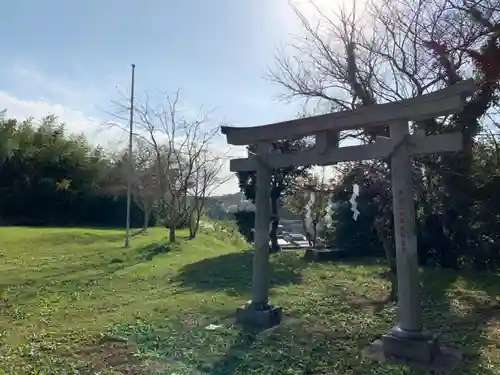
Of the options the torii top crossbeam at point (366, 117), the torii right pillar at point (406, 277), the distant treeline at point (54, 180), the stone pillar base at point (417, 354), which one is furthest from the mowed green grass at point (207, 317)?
the distant treeline at point (54, 180)

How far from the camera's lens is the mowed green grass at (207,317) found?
3.93 m

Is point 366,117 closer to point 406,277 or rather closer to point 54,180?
point 406,277

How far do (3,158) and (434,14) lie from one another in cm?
1907

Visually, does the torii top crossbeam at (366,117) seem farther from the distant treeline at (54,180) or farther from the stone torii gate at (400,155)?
the distant treeline at (54,180)

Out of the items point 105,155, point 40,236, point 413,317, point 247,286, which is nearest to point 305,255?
point 247,286

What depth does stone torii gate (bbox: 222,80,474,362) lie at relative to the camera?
388 cm

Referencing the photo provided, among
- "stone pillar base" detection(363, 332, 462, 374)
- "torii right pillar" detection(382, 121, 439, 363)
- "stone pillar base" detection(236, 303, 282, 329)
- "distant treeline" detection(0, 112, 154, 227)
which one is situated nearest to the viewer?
"stone pillar base" detection(363, 332, 462, 374)

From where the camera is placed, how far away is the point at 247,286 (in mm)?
7863

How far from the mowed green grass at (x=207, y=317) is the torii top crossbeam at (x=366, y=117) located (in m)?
2.16

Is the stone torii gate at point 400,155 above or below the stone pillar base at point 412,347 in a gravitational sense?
above

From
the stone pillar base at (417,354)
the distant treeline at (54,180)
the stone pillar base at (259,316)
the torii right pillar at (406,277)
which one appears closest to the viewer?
the stone pillar base at (417,354)

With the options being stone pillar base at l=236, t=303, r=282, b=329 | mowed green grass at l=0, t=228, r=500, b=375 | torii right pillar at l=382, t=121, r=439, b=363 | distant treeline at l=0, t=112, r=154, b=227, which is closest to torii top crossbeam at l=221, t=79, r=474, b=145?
torii right pillar at l=382, t=121, r=439, b=363

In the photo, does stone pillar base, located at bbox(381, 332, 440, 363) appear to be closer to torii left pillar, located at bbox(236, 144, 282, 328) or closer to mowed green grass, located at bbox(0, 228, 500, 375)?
mowed green grass, located at bbox(0, 228, 500, 375)

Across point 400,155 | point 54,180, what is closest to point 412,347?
point 400,155
